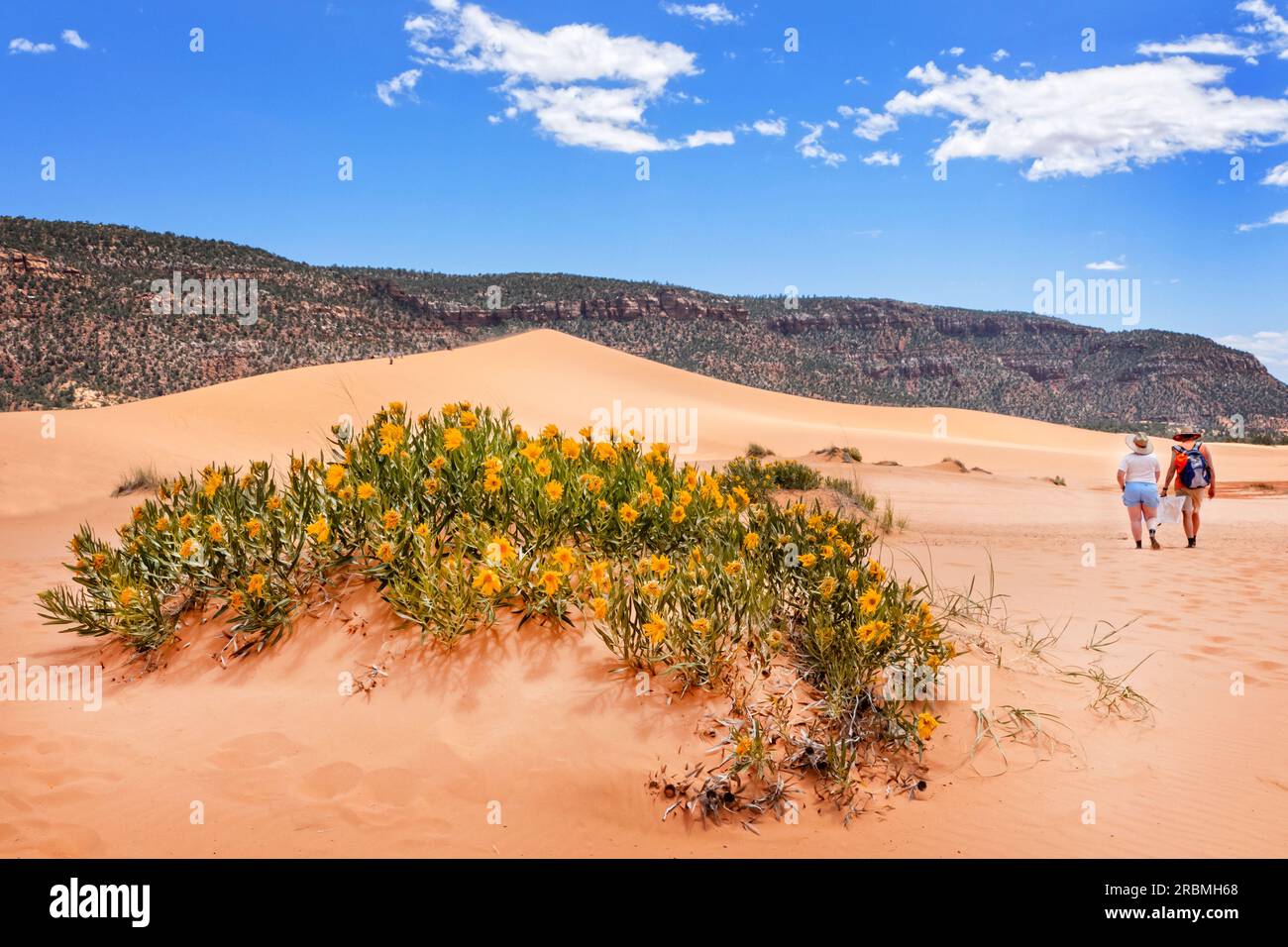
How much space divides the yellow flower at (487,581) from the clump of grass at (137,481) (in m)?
12.0

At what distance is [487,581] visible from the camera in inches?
150

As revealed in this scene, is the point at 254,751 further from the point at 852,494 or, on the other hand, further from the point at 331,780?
the point at 852,494

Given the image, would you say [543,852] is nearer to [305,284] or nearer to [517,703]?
[517,703]

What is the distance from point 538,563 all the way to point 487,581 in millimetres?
481

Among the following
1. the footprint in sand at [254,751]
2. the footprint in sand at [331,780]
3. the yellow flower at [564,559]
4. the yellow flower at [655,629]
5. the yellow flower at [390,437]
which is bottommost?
the footprint in sand at [331,780]

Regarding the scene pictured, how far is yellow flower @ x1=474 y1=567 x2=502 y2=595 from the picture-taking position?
3818 mm

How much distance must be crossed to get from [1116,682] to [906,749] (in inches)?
62.3

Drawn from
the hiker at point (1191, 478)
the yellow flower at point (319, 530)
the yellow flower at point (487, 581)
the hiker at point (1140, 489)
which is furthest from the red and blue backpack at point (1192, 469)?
the yellow flower at point (319, 530)

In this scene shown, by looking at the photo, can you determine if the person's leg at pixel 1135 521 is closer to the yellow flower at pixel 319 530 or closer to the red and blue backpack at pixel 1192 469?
the red and blue backpack at pixel 1192 469

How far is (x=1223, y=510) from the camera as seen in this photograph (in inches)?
546

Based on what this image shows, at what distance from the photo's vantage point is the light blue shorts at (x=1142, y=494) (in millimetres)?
9727

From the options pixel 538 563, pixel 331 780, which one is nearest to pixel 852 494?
pixel 538 563

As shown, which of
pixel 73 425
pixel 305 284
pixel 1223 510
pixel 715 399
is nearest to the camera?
pixel 1223 510
